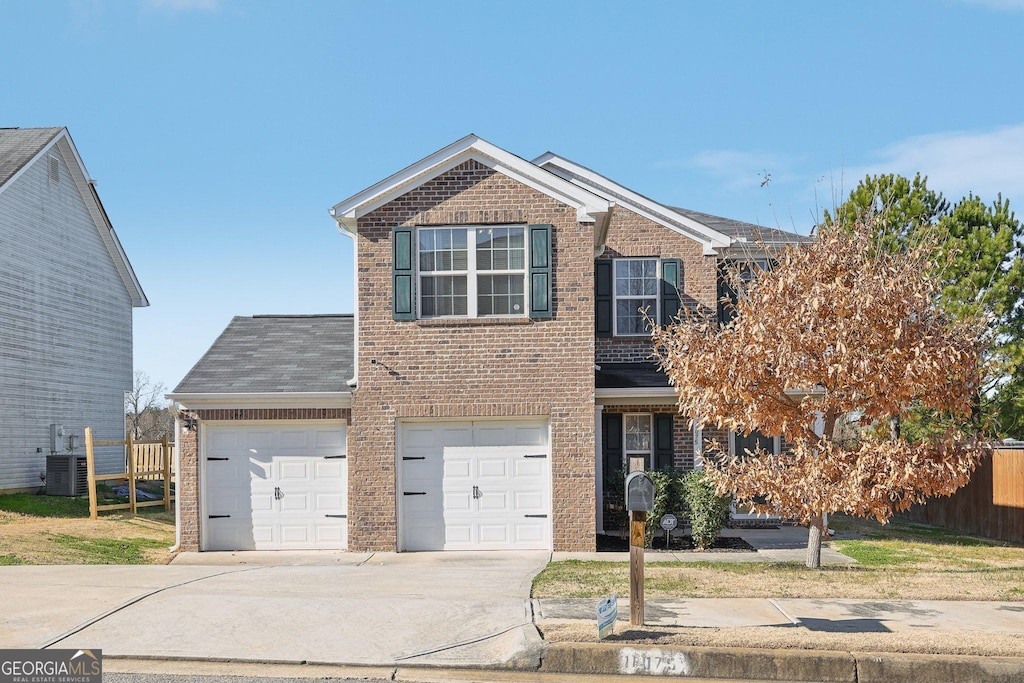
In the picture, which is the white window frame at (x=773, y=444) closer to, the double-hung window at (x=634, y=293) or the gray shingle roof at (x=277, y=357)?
the double-hung window at (x=634, y=293)

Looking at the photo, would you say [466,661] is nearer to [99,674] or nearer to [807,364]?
[99,674]

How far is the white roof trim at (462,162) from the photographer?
15.3m

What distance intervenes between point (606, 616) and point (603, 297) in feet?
36.7

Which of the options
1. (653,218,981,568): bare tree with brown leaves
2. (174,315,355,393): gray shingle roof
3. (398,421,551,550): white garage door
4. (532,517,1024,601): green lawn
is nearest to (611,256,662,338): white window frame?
(398,421,551,550): white garage door

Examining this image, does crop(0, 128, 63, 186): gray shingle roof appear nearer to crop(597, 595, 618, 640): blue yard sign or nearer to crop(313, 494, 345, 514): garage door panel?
crop(313, 494, 345, 514): garage door panel

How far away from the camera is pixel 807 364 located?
12.4 metres

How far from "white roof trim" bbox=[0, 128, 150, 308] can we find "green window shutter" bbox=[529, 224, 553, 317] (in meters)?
14.5

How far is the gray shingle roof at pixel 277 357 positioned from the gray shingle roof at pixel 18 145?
8463 millimetres

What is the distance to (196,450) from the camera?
15.7 m

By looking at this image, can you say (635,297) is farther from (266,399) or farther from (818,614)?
(818,614)

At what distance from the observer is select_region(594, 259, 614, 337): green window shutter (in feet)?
62.4

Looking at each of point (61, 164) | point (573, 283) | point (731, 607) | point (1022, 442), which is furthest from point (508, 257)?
point (61, 164)

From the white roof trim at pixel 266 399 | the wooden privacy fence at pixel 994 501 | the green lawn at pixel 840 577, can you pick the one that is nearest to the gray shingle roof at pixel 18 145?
the white roof trim at pixel 266 399

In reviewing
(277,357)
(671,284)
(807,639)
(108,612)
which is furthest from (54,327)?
(807,639)
